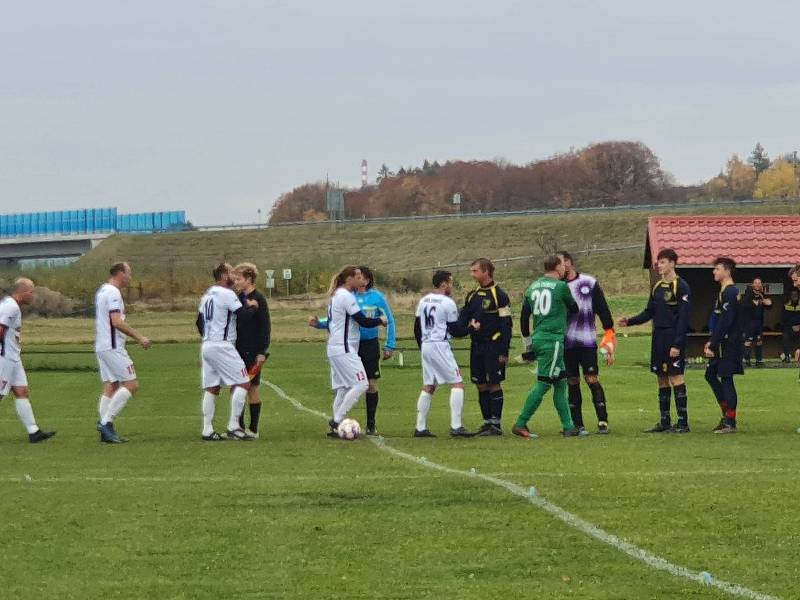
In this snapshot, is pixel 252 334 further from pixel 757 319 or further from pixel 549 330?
pixel 757 319

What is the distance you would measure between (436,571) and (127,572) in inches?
72.9

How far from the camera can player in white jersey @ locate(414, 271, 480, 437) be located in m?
17.5

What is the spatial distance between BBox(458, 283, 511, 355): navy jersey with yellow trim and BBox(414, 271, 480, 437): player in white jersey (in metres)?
0.08

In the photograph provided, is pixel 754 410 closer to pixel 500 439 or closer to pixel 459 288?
pixel 500 439

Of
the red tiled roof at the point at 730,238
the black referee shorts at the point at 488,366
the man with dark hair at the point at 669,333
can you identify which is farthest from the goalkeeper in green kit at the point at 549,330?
the red tiled roof at the point at 730,238

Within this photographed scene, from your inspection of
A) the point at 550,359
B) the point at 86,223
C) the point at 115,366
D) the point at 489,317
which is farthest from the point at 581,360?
the point at 86,223

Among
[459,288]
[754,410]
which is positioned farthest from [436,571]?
[459,288]

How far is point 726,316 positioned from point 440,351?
3435 millimetres

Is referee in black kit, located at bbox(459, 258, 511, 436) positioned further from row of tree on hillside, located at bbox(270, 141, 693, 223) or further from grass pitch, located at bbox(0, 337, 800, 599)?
row of tree on hillside, located at bbox(270, 141, 693, 223)

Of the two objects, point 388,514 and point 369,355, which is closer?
point 388,514

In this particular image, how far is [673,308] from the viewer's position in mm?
17500

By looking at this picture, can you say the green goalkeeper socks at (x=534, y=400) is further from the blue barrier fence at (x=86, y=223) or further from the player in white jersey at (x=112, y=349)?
the blue barrier fence at (x=86, y=223)

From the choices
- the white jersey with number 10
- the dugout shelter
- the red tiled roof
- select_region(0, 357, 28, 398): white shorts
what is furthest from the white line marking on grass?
the red tiled roof

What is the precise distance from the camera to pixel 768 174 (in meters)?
161
